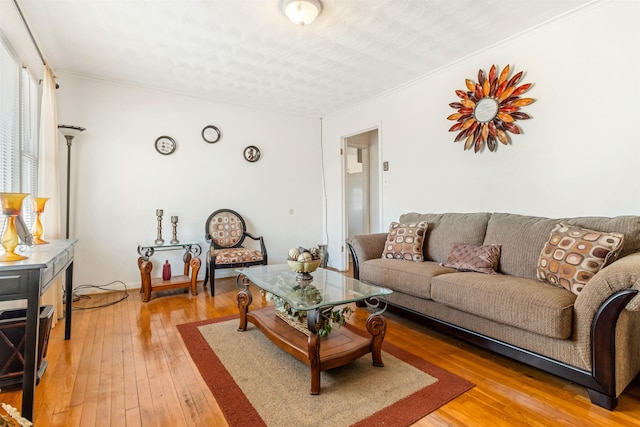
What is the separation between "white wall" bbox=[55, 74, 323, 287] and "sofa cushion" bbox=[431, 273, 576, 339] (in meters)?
3.01

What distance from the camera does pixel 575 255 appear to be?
1.92 meters

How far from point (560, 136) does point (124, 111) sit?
4.45m

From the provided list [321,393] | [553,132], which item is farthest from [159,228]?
[553,132]

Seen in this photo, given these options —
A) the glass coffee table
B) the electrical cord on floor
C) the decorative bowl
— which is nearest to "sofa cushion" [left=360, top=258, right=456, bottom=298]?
the glass coffee table

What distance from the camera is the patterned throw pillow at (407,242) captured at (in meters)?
2.96

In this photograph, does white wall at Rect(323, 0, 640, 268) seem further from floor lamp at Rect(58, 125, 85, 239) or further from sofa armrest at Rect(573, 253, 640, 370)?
floor lamp at Rect(58, 125, 85, 239)

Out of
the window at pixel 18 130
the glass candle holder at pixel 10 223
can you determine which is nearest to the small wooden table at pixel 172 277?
the window at pixel 18 130

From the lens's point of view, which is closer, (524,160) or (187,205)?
(524,160)

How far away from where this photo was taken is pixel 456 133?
3.25 m

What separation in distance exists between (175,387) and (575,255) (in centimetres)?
248

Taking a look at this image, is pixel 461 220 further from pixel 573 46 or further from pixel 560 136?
pixel 573 46

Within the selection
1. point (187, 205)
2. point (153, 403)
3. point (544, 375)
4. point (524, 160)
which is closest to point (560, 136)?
point (524, 160)

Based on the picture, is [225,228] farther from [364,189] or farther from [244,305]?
[364,189]

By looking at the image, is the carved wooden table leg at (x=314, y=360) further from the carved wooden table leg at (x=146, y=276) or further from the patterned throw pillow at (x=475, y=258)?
the carved wooden table leg at (x=146, y=276)
